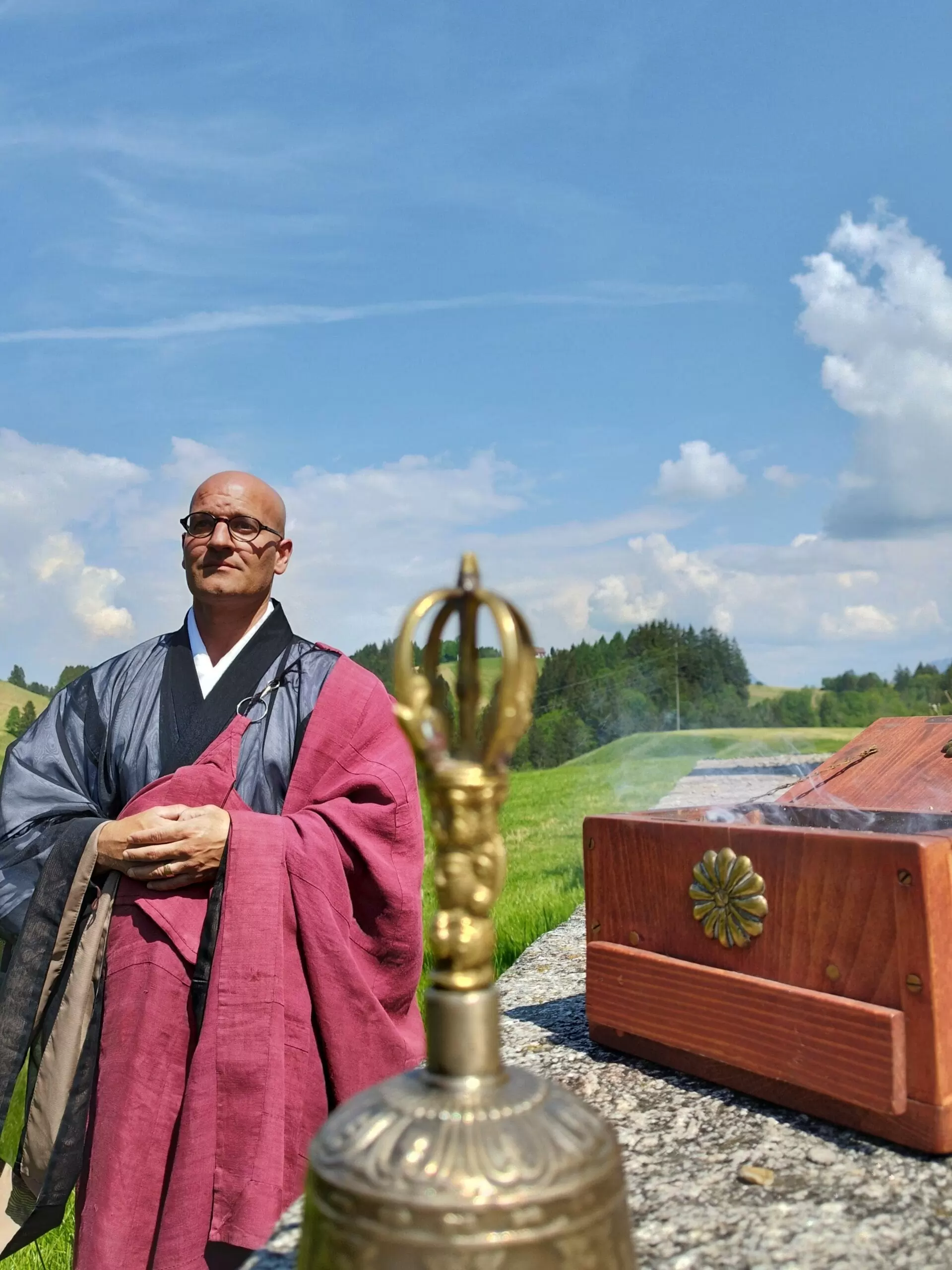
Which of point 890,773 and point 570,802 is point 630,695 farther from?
point 890,773

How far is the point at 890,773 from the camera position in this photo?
2477 mm

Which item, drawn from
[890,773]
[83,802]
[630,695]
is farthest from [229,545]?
[630,695]

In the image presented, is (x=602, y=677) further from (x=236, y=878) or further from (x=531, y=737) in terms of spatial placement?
(x=236, y=878)

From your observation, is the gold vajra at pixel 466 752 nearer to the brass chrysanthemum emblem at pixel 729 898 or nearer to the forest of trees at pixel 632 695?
the brass chrysanthemum emblem at pixel 729 898

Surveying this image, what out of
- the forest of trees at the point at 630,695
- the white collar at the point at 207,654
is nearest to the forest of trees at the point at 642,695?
the forest of trees at the point at 630,695

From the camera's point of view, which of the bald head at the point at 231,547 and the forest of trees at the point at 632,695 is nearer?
the bald head at the point at 231,547

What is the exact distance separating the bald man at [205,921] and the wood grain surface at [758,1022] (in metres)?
0.77

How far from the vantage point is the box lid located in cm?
230

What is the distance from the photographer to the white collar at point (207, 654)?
2.98 metres

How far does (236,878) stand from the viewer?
2514 mm

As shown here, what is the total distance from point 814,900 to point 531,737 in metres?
19.2

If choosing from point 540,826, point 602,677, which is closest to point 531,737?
point 602,677

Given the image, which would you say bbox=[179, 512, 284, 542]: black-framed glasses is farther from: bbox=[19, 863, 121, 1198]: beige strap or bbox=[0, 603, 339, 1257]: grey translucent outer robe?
bbox=[19, 863, 121, 1198]: beige strap

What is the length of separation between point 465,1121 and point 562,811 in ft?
31.1
